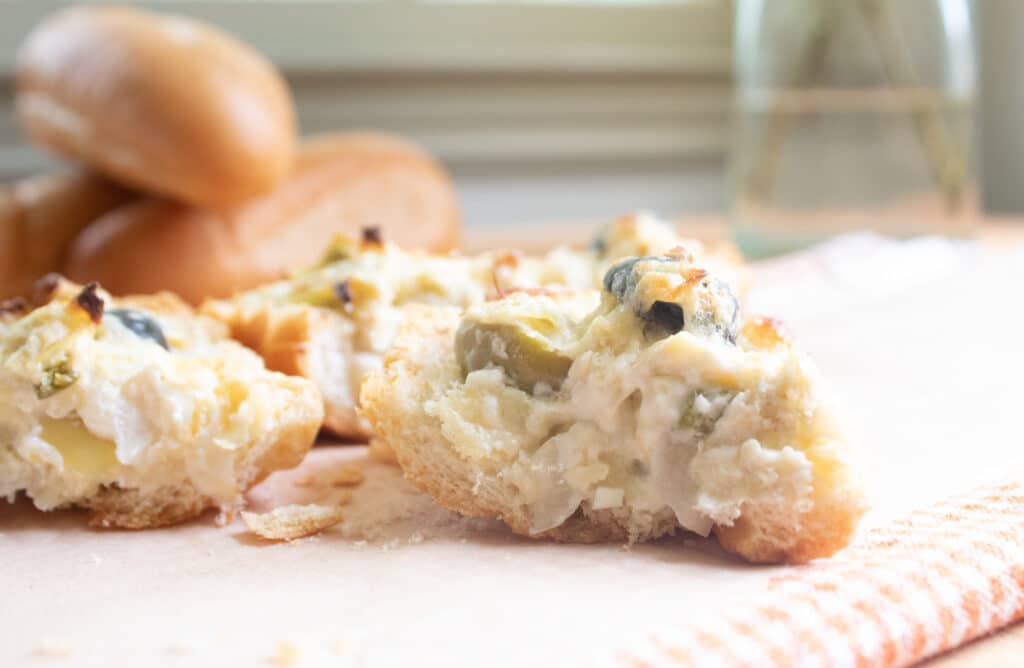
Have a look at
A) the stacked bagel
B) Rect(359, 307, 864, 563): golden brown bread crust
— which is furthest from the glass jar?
Rect(359, 307, 864, 563): golden brown bread crust

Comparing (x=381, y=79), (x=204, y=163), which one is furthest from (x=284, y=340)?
(x=381, y=79)

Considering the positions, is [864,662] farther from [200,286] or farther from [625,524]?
[200,286]

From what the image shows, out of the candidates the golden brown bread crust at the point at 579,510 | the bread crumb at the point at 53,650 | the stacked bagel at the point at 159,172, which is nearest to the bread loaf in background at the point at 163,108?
the stacked bagel at the point at 159,172

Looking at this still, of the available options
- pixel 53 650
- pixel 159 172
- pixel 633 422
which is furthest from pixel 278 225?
pixel 53 650

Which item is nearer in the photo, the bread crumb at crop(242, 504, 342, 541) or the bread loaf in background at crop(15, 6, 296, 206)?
the bread crumb at crop(242, 504, 342, 541)

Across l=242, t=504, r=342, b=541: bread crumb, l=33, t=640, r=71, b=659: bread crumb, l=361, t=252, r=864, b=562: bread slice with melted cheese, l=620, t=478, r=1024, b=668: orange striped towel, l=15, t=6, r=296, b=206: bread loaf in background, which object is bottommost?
l=242, t=504, r=342, b=541: bread crumb

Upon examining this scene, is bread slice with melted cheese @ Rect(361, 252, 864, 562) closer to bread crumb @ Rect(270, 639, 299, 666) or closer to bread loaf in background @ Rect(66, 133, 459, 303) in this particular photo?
bread crumb @ Rect(270, 639, 299, 666)
